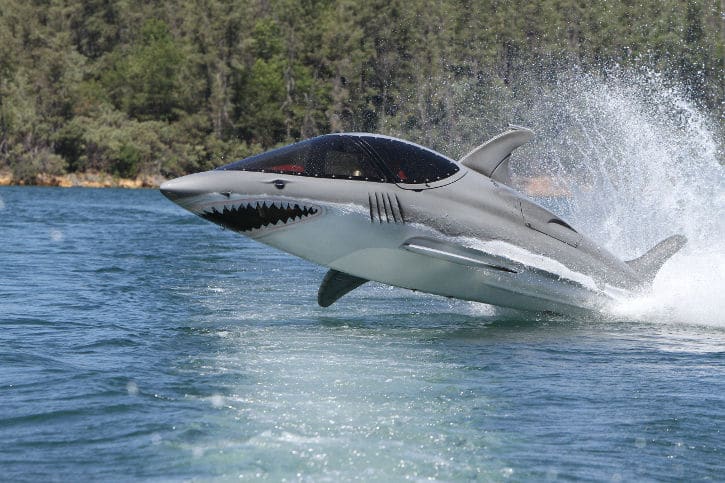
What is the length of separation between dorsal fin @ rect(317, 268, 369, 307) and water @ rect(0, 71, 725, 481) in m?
0.32

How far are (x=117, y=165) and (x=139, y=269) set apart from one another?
7868 cm

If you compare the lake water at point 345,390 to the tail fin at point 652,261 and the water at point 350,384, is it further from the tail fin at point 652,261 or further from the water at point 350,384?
the tail fin at point 652,261

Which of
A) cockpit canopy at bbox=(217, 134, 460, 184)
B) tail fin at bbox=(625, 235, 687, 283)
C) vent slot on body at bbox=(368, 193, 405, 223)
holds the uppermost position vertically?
cockpit canopy at bbox=(217, 134, 460, 184)

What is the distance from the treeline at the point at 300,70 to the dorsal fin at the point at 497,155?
76.2 meters

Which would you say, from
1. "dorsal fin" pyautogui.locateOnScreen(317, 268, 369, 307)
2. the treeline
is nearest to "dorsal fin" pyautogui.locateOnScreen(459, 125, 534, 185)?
"dorsal fin" pyautogui.locateOnScreen(317, 268, 369, 307)

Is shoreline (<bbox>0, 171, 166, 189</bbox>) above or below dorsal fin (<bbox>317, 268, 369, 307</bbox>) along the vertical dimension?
above

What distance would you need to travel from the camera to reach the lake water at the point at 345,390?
749 centimetres

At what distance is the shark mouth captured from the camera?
12922mm

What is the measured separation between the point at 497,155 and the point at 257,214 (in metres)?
3.66

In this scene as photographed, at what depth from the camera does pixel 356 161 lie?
44.3 feet

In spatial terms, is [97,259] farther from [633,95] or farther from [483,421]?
[633,95]

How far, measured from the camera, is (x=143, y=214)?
174 ft

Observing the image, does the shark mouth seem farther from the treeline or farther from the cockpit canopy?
the treeline

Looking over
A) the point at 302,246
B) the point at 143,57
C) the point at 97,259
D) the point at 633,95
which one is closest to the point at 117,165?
the point at 143,57
